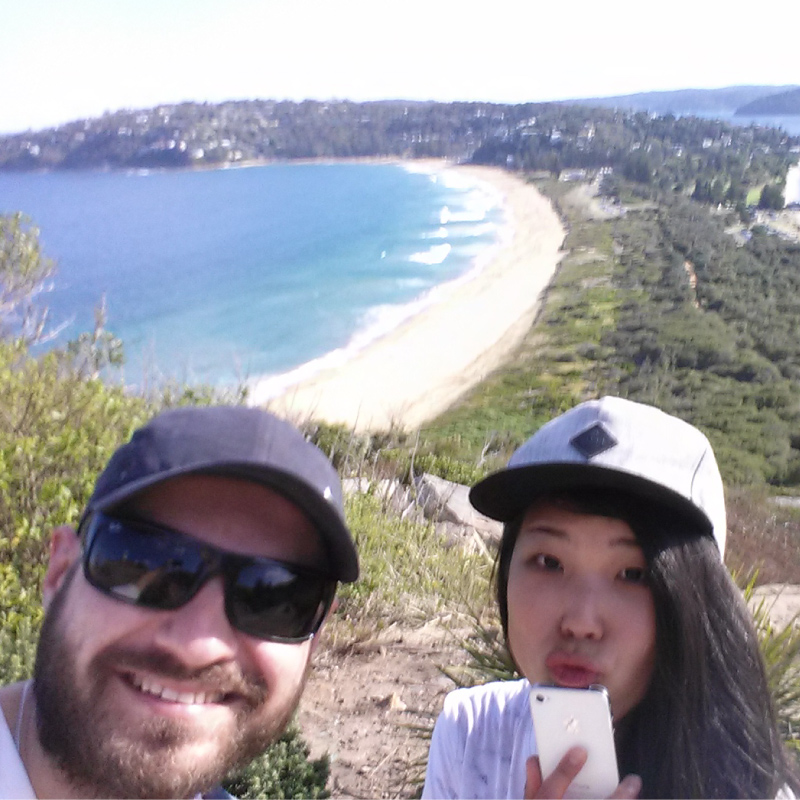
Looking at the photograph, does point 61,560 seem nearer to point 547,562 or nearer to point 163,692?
point 163,692

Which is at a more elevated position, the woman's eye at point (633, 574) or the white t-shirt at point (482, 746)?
the woman's eye at point (633, 574)

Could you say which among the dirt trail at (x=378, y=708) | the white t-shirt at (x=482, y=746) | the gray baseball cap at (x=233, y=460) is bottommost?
the dirt trail at (x=378, y=708)

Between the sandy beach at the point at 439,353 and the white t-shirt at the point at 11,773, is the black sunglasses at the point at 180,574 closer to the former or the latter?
the white t-shirt at the point at 11,773

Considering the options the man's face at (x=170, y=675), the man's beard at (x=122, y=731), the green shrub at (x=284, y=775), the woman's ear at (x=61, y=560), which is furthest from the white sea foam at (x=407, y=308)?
the man's beard at (x=122, y=731)

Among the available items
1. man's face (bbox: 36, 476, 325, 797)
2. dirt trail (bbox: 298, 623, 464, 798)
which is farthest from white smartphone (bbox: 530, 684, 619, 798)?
dirt trail (bbox: 298, 623, 464, 798)

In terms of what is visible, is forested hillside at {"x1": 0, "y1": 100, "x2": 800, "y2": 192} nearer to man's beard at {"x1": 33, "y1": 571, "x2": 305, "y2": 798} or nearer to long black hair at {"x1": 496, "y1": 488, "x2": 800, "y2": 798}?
man's beard at {"x1": 33, "y1": 571, "x2": 305, "y2": 798}

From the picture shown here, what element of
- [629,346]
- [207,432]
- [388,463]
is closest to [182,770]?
[207,432]

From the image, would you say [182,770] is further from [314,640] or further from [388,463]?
[388,463]
